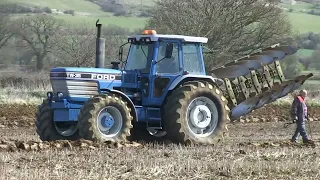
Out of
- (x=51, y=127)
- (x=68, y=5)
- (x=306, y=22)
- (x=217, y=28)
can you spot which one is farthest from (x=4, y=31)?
(x=51, y=127)

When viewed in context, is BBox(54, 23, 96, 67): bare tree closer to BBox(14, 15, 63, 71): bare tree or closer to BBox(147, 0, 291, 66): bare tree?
BBox(14, 15, 63, 71): bare tree

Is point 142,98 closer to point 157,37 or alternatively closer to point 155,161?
point 157,37

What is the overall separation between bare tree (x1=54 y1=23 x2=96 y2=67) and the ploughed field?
23120 mm

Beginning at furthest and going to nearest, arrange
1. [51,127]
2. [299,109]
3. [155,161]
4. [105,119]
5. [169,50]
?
[299,109]
[51,127]
[169,50]
[105,119]
[155,161]

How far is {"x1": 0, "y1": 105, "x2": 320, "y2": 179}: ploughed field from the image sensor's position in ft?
32.5

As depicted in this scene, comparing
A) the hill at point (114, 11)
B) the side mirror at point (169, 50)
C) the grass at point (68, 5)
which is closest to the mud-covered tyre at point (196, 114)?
the side mirror at point (169, 50)

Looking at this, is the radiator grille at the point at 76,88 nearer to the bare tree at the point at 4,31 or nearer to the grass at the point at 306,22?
the bare tree at the point at 4,31

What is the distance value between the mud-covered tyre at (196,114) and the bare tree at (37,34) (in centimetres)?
3565

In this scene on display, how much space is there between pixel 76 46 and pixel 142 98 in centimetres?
2803

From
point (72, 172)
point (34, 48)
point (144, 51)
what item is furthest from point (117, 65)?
point (34, 48)

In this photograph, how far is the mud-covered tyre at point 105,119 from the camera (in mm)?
13789

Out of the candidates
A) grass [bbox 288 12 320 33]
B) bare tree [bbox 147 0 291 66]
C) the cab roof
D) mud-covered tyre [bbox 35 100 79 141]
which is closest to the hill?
grass [bbox 288 12 320 33]

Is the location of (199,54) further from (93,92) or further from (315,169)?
(315,169)

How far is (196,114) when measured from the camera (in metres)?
14.9
